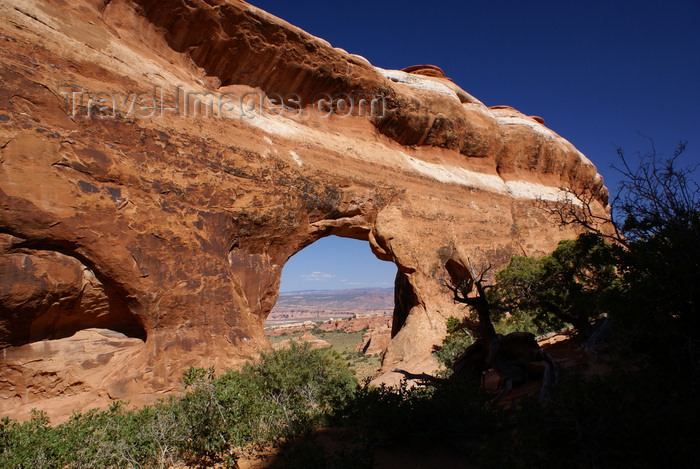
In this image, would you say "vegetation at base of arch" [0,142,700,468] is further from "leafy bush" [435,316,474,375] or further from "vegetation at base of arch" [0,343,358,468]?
"leafy bush" [435,316,474,375]

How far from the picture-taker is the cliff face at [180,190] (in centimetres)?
660

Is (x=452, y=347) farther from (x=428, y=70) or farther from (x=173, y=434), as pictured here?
(x=428, y=70)

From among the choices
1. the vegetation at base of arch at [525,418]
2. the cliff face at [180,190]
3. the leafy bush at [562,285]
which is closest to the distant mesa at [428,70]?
the cliff face at [180,190]

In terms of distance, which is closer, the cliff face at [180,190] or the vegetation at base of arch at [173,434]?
the vegetation at base of arch at [173,434]

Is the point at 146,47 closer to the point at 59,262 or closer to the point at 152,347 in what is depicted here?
the point at 59,262

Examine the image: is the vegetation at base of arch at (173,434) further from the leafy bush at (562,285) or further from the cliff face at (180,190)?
the leafy bush at (562,285)

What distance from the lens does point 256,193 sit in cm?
970

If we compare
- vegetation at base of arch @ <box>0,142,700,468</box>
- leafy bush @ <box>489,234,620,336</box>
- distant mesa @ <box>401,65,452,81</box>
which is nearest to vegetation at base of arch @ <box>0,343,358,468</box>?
vegetation at base of arch @ <box>0,142,700,468</box>

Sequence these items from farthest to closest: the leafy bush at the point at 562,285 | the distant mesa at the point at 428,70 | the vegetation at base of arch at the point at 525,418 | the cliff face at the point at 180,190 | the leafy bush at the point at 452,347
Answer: the distant mesa at the point at 428,70 < the leafy bush at the point at 452,347 < the leafy bush at the point at 562,285 < the cliff face at the point at 180,190 < the vegetation at base of arch at the point at 525,418

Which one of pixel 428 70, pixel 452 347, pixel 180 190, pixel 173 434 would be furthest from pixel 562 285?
pixel 428 70

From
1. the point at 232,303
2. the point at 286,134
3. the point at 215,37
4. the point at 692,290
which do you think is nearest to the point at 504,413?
the point at 692,290

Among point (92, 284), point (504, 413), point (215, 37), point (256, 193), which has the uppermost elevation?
point (215, 37)

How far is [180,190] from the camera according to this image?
8344mm

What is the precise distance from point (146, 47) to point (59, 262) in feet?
21.3
